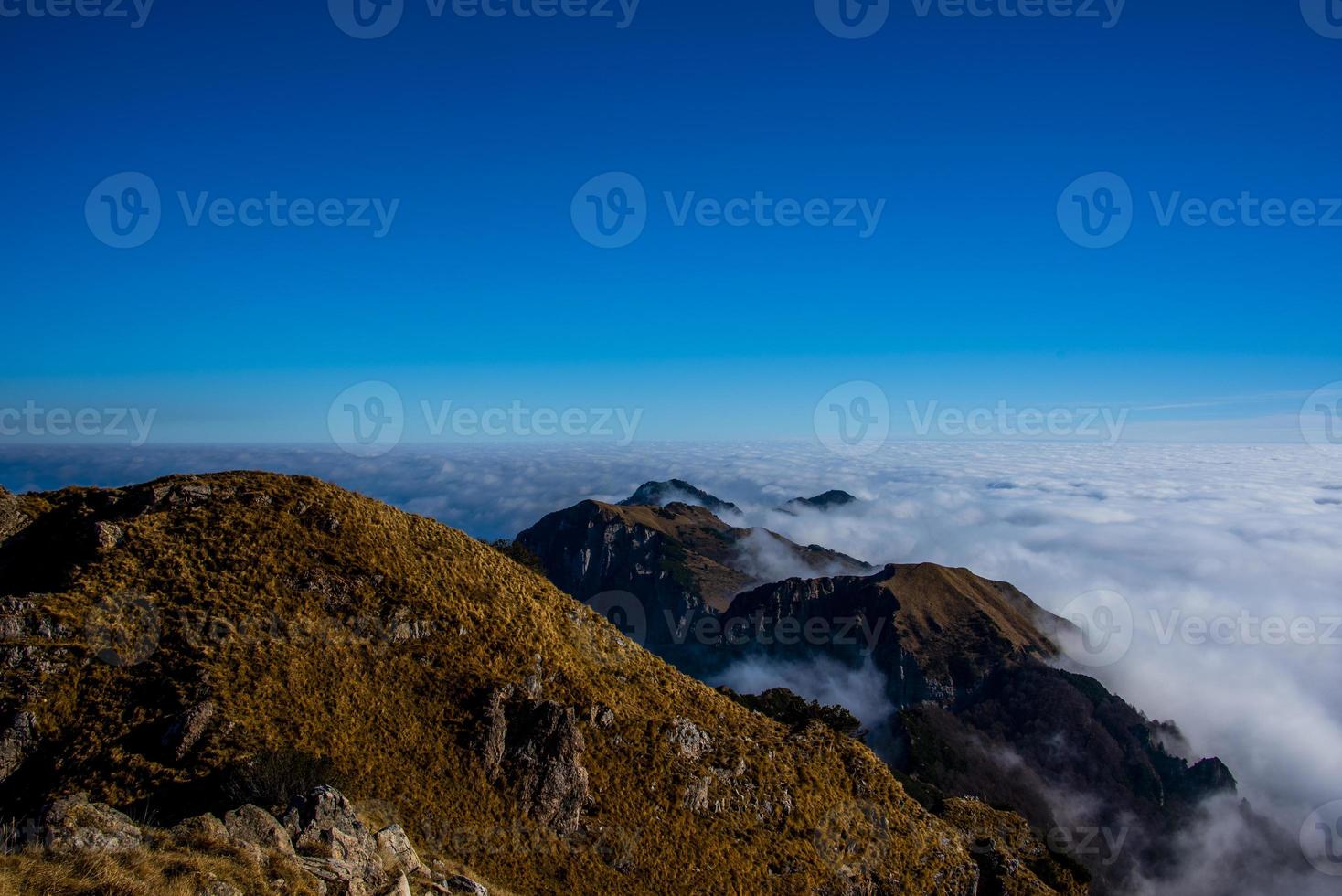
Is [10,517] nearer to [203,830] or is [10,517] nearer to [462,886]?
[203,830]

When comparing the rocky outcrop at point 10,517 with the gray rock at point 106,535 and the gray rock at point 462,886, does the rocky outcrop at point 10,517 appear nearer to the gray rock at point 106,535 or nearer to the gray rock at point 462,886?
the gray rock at point 106,535

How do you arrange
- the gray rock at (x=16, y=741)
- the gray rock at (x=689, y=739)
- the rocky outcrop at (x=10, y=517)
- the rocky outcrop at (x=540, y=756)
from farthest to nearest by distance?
the gray rock at (x=689, y=739) < the rocky outcrop at (x=10, y=517) < the rocky outcrop at (x=540, y=756) < the gray rock at (x=16, y=741)

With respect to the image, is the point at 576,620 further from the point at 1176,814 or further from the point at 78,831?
the point at 1176,814

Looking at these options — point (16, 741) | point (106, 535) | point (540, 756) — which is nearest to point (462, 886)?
point (540, 756)

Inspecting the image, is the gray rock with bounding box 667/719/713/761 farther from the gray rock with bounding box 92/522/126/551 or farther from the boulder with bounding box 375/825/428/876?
the gray rock with bounding box 92/522/126/551

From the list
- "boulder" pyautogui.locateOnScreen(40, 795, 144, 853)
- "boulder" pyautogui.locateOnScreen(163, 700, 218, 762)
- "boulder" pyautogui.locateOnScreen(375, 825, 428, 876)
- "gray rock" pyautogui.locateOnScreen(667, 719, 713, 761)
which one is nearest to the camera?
"boulder" pyautogui.locateOnScreen(40, 795, 144, 853)

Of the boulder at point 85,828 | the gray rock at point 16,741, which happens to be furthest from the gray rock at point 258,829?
the gray rock at point 16,741

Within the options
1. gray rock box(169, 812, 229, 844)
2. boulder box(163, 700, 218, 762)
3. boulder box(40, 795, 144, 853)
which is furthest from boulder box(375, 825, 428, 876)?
boulder box(163, 700, 218, 762)
